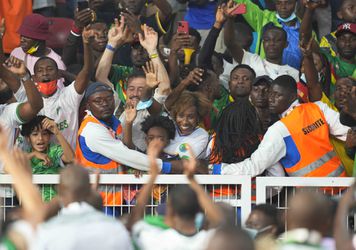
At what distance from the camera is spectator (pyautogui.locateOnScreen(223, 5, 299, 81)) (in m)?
14.4

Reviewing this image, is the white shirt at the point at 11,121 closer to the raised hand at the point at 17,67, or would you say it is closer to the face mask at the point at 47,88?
the raised hand at the point at 17,67

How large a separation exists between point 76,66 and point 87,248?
627 cm

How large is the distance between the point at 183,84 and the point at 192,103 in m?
0.54

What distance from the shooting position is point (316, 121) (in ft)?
40.3

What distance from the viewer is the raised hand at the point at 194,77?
13359 mm

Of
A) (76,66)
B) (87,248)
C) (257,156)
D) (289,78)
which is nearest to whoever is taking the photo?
(87,248)

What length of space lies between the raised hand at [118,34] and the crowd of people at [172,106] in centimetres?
1

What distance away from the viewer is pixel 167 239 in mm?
8766

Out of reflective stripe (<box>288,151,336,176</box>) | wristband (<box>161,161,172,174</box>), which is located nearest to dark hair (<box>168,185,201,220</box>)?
wristband (<box>161,161,172,174</box>)

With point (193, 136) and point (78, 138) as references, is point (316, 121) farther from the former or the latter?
point (78, 138)

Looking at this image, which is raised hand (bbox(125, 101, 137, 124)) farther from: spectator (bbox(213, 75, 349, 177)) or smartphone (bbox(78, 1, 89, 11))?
smartphone (bbox(78, 1, 89, 11))

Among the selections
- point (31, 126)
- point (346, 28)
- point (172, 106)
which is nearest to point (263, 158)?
point (172, 106)

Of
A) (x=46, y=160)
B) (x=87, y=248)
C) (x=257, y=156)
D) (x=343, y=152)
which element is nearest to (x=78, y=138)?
(x=46, y=160)

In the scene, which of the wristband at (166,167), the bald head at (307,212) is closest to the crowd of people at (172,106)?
the wristband at (166,167)
